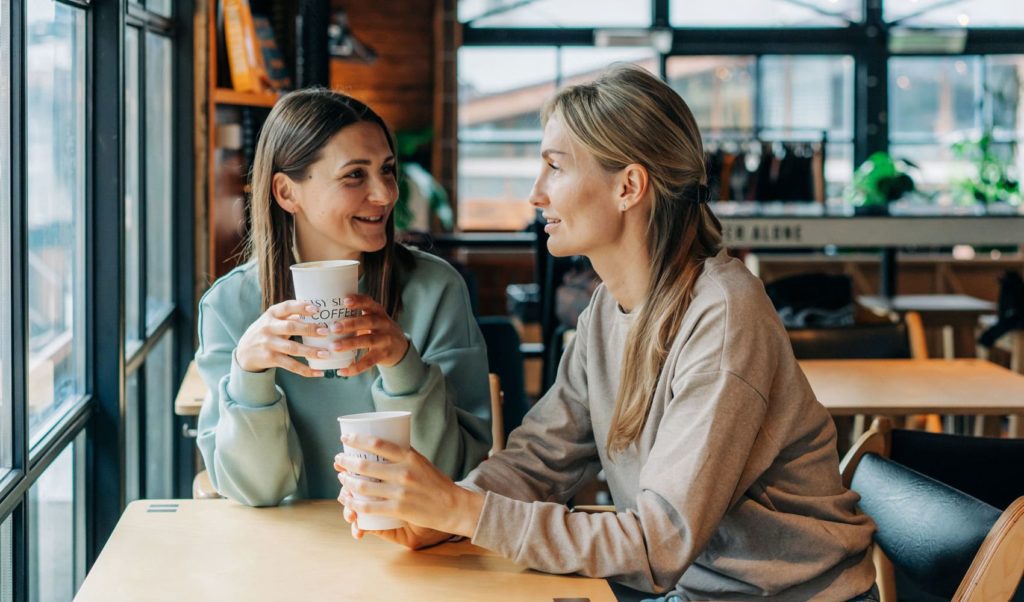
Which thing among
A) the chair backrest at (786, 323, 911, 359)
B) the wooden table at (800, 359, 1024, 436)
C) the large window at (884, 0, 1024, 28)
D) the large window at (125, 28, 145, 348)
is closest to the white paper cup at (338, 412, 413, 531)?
the wooden table at (800, 359, 1024, 436)

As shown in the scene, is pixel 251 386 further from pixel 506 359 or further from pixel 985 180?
pixel 985 180

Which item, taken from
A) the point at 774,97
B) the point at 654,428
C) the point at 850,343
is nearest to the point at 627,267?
the point at 654,428

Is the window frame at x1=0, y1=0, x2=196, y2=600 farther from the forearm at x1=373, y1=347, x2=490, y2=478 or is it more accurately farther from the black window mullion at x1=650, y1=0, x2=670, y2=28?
the black window mullion at x1=650, y1=0, x2=670, y2=28

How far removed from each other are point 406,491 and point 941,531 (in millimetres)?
730

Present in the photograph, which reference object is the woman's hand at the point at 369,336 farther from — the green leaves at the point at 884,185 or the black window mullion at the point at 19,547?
the green leaves at the point at 884,185

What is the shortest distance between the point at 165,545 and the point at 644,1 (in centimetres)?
832

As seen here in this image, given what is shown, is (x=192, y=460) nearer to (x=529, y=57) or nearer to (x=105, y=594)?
(x=105, y=594)

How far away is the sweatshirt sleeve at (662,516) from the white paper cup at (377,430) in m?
0.13

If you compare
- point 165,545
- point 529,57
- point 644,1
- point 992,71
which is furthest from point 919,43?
point 165,545

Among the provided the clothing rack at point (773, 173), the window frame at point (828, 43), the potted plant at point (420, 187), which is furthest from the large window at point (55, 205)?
the window frame at point (828, 43)

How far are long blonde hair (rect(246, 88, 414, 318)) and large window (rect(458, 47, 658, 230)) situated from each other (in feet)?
23.7

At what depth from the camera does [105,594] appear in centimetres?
144

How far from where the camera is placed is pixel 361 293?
1.87 m

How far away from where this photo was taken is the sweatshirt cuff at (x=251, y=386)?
1.76 m
